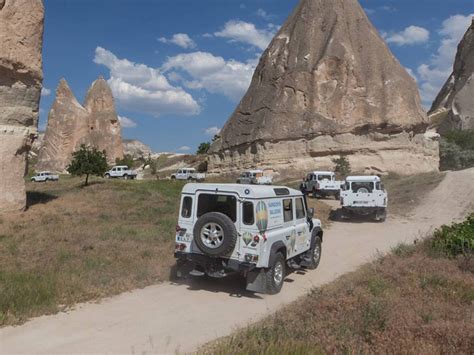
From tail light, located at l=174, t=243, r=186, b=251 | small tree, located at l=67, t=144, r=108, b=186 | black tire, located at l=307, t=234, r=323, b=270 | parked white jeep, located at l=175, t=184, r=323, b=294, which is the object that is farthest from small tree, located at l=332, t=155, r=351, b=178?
tail light, located at l=174, t=243, r=186, b=251

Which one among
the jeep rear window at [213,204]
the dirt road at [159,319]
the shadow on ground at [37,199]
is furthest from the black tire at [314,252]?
the shadow on ground at [37,199]

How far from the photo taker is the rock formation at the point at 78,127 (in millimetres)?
67625

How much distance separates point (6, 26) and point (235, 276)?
14.2m

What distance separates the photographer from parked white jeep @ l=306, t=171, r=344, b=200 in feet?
102

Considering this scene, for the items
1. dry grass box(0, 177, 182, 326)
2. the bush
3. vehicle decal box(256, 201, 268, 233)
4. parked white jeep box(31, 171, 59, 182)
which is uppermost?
parked white jeep box(31, 171, 59, 182)

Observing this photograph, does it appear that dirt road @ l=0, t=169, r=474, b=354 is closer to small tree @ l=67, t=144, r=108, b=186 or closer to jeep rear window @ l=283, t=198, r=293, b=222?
jeep rear window @ l=283, t=198, r=293, b=222

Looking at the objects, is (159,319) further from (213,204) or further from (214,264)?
(213,204)

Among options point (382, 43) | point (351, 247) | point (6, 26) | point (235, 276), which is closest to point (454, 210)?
point (351, 247)

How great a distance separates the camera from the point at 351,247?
15.0m

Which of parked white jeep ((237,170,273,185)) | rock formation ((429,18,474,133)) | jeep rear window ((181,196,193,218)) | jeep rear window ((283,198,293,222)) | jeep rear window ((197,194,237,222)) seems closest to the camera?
jeep rear window ((197,194,237,222))

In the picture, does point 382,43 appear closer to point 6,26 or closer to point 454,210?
point 454,210

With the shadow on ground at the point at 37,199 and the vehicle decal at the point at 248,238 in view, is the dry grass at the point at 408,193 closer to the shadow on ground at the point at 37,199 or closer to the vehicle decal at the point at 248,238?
the vehicle decal at the point at 248,238

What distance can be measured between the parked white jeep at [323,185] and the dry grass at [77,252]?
46.2 ft

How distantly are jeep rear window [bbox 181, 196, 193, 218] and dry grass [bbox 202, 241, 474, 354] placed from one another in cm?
317
